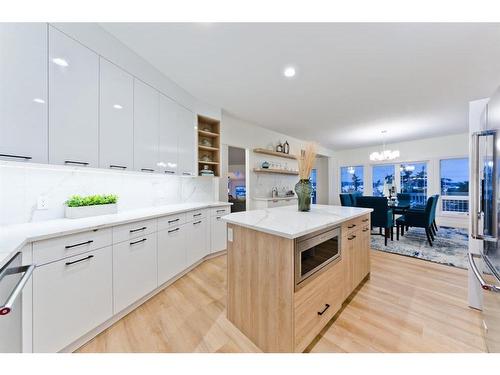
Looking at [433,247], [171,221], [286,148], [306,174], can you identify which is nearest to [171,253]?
[171,221]

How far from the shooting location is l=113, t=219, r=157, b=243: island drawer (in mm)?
1612

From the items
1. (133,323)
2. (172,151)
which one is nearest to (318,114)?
(172,151)

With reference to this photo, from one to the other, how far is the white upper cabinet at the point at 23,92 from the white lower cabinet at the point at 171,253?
47.7 inches

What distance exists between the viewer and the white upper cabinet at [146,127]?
82.3 inches

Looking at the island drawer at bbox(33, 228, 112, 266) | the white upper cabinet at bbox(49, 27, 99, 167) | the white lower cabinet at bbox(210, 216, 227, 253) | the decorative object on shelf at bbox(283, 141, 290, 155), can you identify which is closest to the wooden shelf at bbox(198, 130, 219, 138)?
the white lower cabinet at bbox(210, 216, 227, 253)

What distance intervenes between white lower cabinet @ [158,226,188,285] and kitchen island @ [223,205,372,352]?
0.93 meters

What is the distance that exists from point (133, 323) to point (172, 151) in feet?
6.36

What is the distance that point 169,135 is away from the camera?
8.32 ft

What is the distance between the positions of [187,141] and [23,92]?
1.69 metres

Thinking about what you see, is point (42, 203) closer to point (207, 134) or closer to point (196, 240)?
point (196, 240)

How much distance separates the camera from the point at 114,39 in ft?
5.96

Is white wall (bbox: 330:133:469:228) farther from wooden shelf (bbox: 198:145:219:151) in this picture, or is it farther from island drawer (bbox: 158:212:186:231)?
island drawer (bbox: 158:212:186:231)

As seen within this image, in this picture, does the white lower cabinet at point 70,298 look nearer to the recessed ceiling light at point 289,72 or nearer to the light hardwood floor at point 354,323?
the light hardwood floor at point 354,323
